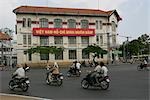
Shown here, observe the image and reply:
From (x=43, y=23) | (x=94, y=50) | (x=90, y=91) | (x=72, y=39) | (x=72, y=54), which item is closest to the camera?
(x=90, y=91)

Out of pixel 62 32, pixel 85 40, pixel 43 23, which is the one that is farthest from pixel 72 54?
pixel 43 23

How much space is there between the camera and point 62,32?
6725cm

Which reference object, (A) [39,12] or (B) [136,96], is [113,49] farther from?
(B) [136,96]

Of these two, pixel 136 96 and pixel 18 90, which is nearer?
pixel 136 96

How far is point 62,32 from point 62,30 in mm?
368

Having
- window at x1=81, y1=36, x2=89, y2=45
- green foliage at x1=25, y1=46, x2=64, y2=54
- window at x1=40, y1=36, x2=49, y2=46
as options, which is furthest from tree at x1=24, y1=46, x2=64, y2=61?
window at x1=81, y1=36, x2=89, y2=45

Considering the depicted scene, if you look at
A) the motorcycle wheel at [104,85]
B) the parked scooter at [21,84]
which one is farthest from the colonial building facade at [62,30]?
the motorcycle wheel at [104,85]

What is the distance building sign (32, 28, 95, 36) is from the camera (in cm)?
6600

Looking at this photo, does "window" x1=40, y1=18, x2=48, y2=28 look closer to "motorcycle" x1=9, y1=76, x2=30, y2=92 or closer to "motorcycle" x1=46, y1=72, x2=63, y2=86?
"motorcycle" x1=46, y1=72, x2=63, y2=86

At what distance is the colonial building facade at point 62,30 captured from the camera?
65125 mm

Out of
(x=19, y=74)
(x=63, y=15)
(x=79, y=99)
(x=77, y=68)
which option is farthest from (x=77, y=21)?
(x=79, y=99)

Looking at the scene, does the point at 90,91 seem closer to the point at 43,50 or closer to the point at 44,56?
the point at 43,50

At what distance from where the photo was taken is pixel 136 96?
1498 centimetres

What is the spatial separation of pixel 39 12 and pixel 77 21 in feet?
25.1
